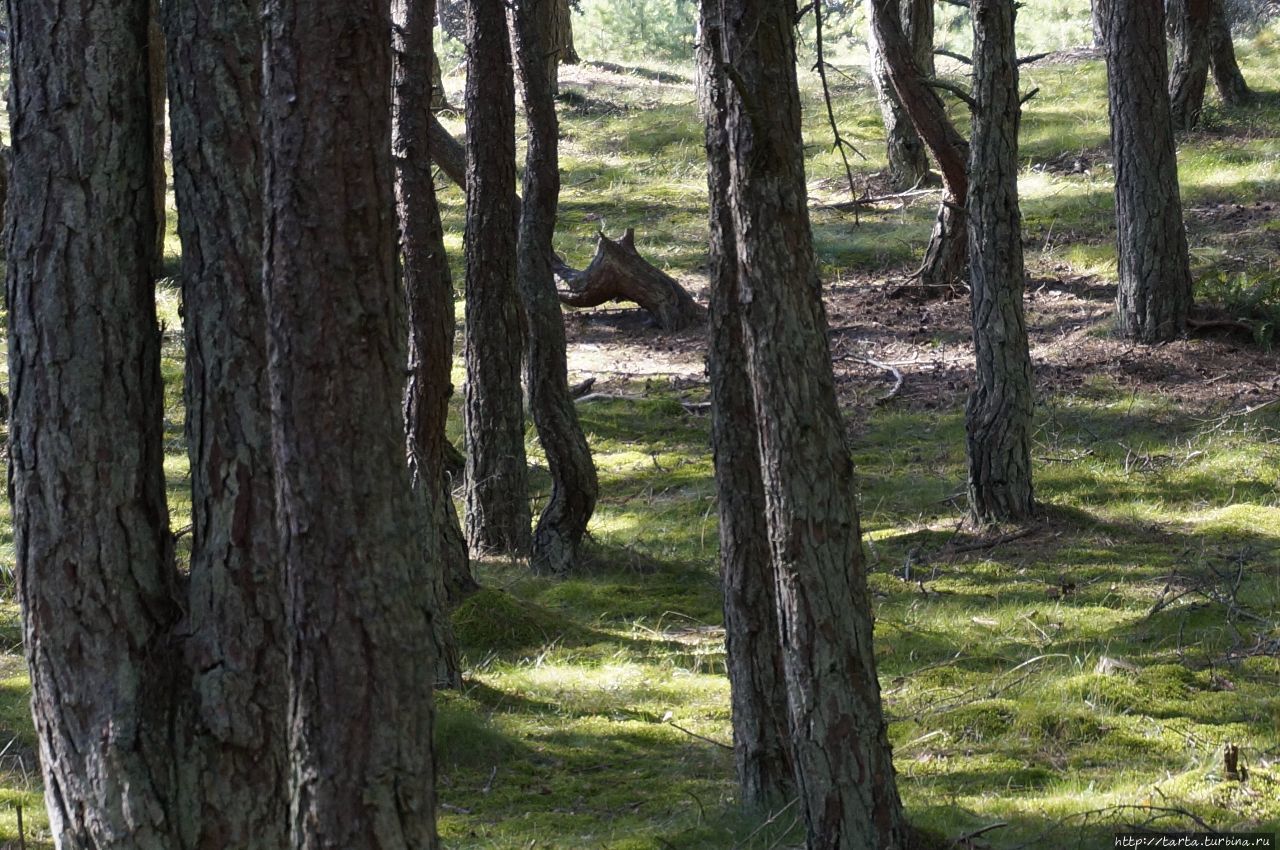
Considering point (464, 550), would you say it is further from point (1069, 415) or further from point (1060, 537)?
point (1069, 415)

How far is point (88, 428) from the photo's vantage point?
428 centimetres

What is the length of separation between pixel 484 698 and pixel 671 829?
215cm

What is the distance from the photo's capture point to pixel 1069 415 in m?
11.4

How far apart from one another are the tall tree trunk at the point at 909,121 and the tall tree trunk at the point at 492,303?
873 cm

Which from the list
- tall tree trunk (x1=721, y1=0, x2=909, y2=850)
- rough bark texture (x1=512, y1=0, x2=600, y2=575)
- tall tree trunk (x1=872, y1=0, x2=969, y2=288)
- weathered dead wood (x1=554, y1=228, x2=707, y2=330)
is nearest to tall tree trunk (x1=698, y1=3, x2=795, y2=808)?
tall tree trunk (x1=721, y1=0, x2=909, y2=850)

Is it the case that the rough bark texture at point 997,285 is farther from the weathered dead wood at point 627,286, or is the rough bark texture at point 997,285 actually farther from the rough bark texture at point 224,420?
the rough bark texture at point 224,420

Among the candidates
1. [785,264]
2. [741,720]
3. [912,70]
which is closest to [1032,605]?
[741,720]

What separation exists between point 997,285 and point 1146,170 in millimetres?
3770

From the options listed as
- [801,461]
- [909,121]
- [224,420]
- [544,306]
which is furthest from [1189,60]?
[224,420]

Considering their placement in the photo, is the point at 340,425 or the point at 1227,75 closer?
the point at 340,425

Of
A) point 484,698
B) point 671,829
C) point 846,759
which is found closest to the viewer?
point 846,759

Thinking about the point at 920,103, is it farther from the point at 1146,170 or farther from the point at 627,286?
the point at 627,286

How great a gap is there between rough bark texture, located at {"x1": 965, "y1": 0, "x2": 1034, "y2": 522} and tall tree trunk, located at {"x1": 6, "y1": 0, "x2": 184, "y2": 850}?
6.23 meters

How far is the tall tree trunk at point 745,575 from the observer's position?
5324mm
